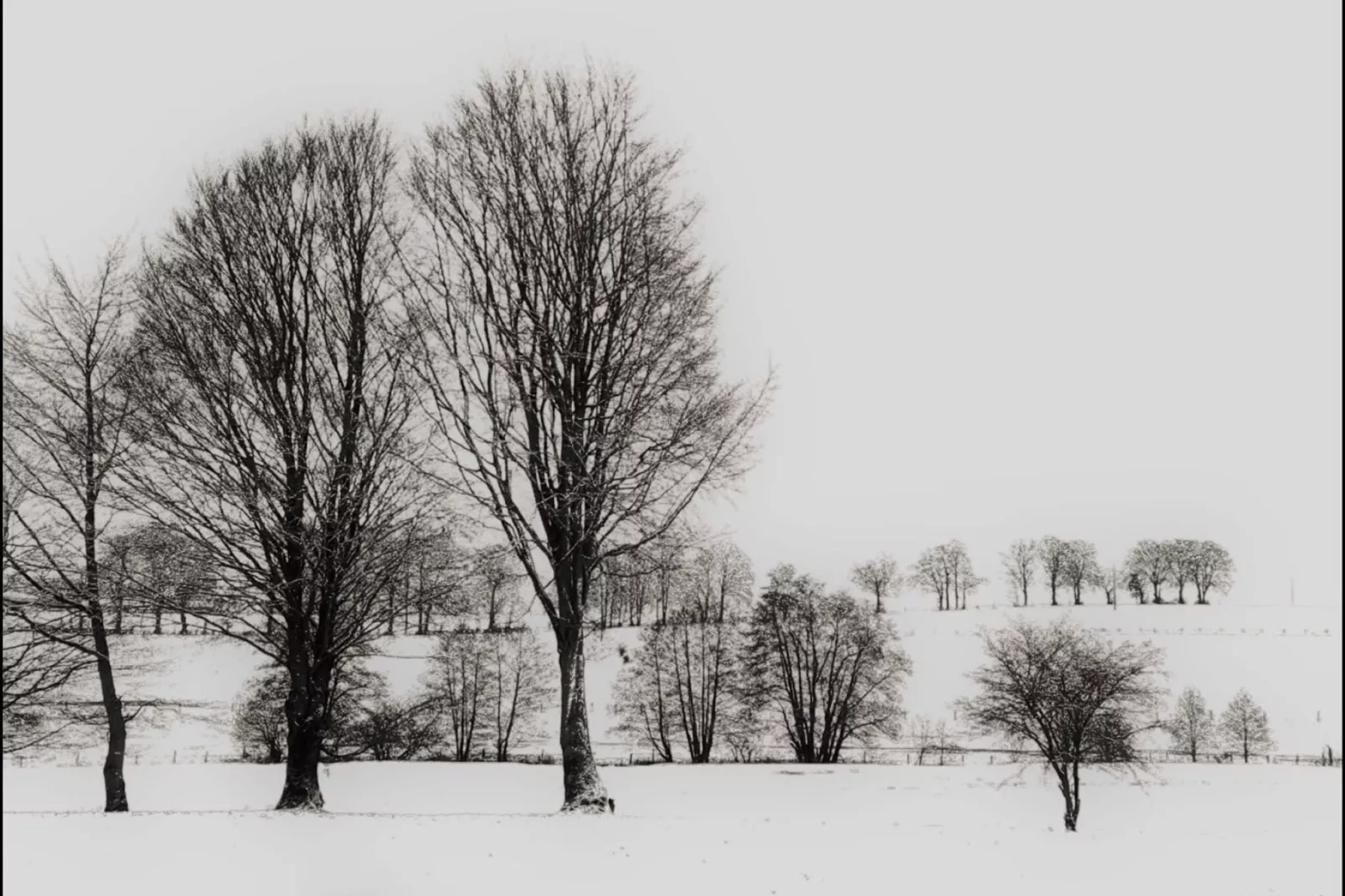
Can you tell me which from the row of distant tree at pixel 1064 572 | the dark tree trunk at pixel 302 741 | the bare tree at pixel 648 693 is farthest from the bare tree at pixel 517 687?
the dark tree trunk at pixel 302 741

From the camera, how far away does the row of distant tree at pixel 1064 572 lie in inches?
1357

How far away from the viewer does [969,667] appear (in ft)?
130

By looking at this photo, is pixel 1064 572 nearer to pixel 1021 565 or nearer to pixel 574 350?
pixel 1021 565

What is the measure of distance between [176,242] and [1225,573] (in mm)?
44573

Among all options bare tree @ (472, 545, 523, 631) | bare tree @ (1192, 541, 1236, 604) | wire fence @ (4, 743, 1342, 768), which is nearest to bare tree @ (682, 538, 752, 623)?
wire fence @ (4, 743, 1342, 768)

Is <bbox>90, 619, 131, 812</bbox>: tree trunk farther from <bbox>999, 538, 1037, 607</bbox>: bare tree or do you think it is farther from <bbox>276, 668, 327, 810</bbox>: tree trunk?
<bbox>999, 538, 1037, 607</bbox>: bare tree

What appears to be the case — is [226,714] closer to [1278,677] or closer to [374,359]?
[374,359]

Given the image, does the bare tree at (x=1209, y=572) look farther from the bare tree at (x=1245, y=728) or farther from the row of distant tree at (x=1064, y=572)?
the bare tree at (x=1245, y=728)

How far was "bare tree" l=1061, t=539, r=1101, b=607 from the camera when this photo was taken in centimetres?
3703

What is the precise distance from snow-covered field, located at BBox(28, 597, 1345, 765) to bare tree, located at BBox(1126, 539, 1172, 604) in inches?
73.3

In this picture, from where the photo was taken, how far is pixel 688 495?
12.9m

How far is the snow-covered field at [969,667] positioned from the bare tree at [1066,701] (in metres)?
5.84

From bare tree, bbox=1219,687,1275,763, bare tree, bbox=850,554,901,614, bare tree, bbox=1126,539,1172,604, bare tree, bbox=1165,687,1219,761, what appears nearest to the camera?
bare tree, bbox=850,554,901,614

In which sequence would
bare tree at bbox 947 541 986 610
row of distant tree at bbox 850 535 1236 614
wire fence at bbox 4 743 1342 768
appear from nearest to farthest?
wire fence at bbox 4 743 1342 768 → bare tree at bbox 947 541 986 610 → row of distant tree at bbox 850 535 1236 614
